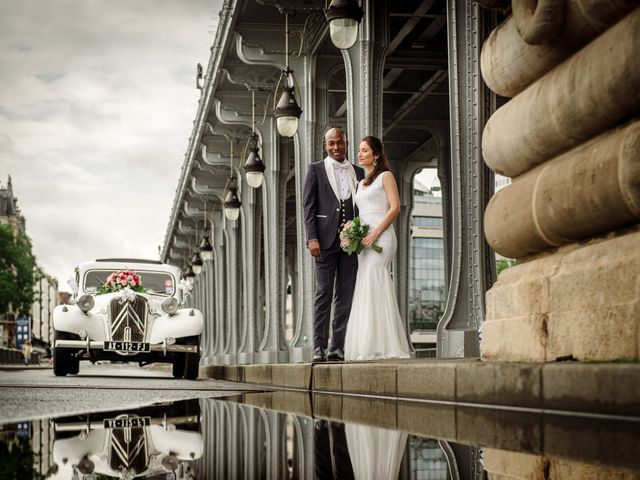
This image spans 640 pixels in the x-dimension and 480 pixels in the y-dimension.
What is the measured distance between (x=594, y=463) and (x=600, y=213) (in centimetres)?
228

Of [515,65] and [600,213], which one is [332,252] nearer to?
[515,65]

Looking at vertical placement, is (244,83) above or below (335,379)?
above

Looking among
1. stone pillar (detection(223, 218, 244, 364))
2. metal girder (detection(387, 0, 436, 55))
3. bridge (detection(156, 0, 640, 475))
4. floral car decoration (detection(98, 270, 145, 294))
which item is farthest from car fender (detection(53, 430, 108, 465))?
stone pillar (detection(223, 218, 244, 364))

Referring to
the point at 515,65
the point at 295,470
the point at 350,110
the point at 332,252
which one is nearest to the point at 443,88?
the point at 350,110

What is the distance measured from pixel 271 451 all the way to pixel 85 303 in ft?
42.2

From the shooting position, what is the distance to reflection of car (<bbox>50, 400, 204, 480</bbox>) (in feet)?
10.8

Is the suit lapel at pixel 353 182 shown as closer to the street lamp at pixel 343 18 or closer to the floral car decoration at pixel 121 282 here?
the street lamp at pixel 343 18

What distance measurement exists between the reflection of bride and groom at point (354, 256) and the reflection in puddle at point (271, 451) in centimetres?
439

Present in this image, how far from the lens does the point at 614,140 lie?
5.25 metres

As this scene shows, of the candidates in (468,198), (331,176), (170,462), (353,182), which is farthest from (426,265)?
(170,462)

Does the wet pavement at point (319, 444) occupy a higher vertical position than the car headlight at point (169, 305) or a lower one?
lower

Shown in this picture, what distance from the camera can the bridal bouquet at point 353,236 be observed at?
10328 millimetres

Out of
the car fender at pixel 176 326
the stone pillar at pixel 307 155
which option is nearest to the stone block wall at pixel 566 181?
the car fender at pixel 176 326

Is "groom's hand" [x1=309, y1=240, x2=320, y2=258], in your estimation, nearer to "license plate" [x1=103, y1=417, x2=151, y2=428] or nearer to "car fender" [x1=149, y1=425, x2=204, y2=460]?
"license plate" [x1=103, y1=417, x2=151, y2=428]
